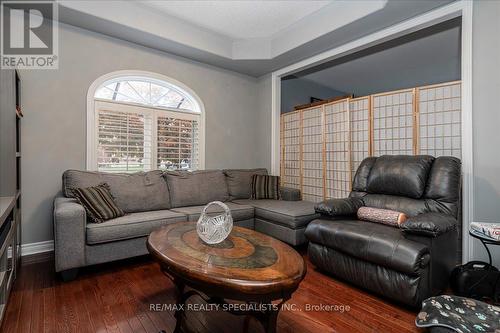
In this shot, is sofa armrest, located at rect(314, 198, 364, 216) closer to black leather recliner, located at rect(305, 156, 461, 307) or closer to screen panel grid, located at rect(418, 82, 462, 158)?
black leather recliner, located at rect(305, 156, 461, 307)

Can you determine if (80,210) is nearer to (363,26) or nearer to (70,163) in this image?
(70,163)

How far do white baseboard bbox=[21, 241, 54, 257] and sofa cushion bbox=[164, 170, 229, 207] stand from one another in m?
1.38

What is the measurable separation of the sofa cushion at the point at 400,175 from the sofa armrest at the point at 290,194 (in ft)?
4.48

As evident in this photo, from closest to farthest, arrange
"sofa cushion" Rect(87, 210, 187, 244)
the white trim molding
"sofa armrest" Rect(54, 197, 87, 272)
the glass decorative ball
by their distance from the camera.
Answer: the glass decorative ball, "sofa armrest" Rect(54, 197, 87, 272), "sofa cushion" Rect(87, 210, 187, 244), the white trim molding

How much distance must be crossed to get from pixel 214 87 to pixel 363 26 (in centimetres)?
231

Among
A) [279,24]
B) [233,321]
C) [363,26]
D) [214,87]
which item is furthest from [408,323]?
[214,87]

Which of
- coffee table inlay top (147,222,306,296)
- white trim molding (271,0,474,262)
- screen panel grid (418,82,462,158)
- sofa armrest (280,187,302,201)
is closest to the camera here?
coffee table inlay top (147,222,306,296)

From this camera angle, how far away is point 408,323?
5.79ft

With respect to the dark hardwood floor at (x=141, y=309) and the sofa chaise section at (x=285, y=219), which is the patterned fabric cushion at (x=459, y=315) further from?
the sofa chaise section at (x=285, y=219)

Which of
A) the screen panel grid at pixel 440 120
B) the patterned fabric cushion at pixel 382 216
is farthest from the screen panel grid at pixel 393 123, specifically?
the patterned fabric cushion at pixel 382 216

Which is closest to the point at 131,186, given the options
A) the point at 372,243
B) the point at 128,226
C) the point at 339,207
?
the point at 128,226

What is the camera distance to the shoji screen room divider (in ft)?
8.94

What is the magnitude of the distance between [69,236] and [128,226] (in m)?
0.47

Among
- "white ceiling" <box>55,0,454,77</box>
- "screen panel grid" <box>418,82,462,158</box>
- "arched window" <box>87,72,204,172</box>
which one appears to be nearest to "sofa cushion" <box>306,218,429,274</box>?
"screen panel grid" <box>418,82,462,158</box>
